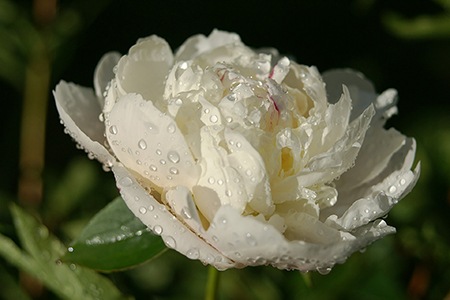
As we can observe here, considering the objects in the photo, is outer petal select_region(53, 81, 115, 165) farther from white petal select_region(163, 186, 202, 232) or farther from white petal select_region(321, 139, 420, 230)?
white petal select_region(321, 139, 420, 230)

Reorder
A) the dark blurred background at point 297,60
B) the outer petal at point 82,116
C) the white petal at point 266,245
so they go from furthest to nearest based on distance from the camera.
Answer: the dark blurred background at point 297,60 → the outer petal at point 82,116 → the white petal at point 266,245

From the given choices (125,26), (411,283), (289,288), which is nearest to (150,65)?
(289,288)

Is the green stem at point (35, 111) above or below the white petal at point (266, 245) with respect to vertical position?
below

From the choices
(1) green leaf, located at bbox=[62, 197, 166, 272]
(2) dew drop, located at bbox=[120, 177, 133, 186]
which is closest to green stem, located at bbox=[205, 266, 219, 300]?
(1) green leaf, located at bbox=[62, 197, 166, 272]

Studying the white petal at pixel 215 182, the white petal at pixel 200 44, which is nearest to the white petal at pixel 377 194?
the white petal at pixel 215 182

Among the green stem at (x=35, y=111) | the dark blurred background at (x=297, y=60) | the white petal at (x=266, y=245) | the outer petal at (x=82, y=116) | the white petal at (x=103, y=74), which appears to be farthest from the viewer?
the green stem at (x=35, y=111)

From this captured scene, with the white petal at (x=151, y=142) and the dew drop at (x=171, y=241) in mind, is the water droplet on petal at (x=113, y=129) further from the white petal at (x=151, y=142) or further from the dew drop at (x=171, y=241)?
the dew drop at (x=171, y=241)

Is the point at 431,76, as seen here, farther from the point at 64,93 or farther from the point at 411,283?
the point at 64,93
